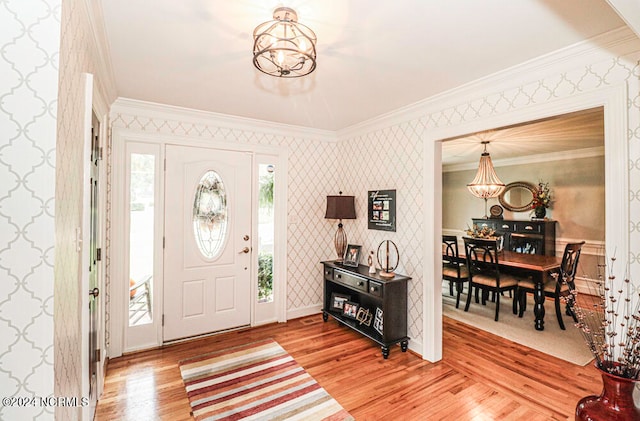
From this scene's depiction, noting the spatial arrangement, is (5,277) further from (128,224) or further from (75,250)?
(128,224)

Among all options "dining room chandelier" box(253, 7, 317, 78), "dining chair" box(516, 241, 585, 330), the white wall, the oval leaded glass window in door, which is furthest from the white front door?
"dining chair" box(516, 241, 585, 330)

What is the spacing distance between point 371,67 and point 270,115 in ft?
5.13

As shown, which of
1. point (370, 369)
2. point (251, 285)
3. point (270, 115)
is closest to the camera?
point (370, 369)

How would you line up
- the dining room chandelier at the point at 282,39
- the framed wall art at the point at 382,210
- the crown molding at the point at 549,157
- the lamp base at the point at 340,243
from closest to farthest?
1. the dining room chandelier at the point at 282,39
2. the framed wall art at the point at 382,210
3. the lamp base at the point at 340,243
4. the crown molding at the point at 549,157

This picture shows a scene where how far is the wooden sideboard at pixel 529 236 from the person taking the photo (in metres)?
5.75

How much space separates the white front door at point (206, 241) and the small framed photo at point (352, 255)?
1.21 meters

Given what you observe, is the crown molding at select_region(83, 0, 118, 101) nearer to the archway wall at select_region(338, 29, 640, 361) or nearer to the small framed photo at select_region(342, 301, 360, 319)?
the archway wall at select_region(338, 29, 640, 361)

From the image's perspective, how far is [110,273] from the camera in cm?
302

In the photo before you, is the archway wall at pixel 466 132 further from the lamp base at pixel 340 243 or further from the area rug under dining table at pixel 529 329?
the area rug under dining table at pixel 529 329

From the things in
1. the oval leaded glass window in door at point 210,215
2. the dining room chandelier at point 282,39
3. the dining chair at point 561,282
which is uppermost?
the dining room chandelier at point 282,39

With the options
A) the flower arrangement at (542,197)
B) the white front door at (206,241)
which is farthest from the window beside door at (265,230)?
the flower arrangement at (542,197)

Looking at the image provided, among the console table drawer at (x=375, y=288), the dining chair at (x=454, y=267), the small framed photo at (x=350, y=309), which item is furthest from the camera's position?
the dining chair at (x=454, y=267)

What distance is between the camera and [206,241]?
353 centimetres

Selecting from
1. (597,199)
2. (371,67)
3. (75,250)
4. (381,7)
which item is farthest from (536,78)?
(597,199)
